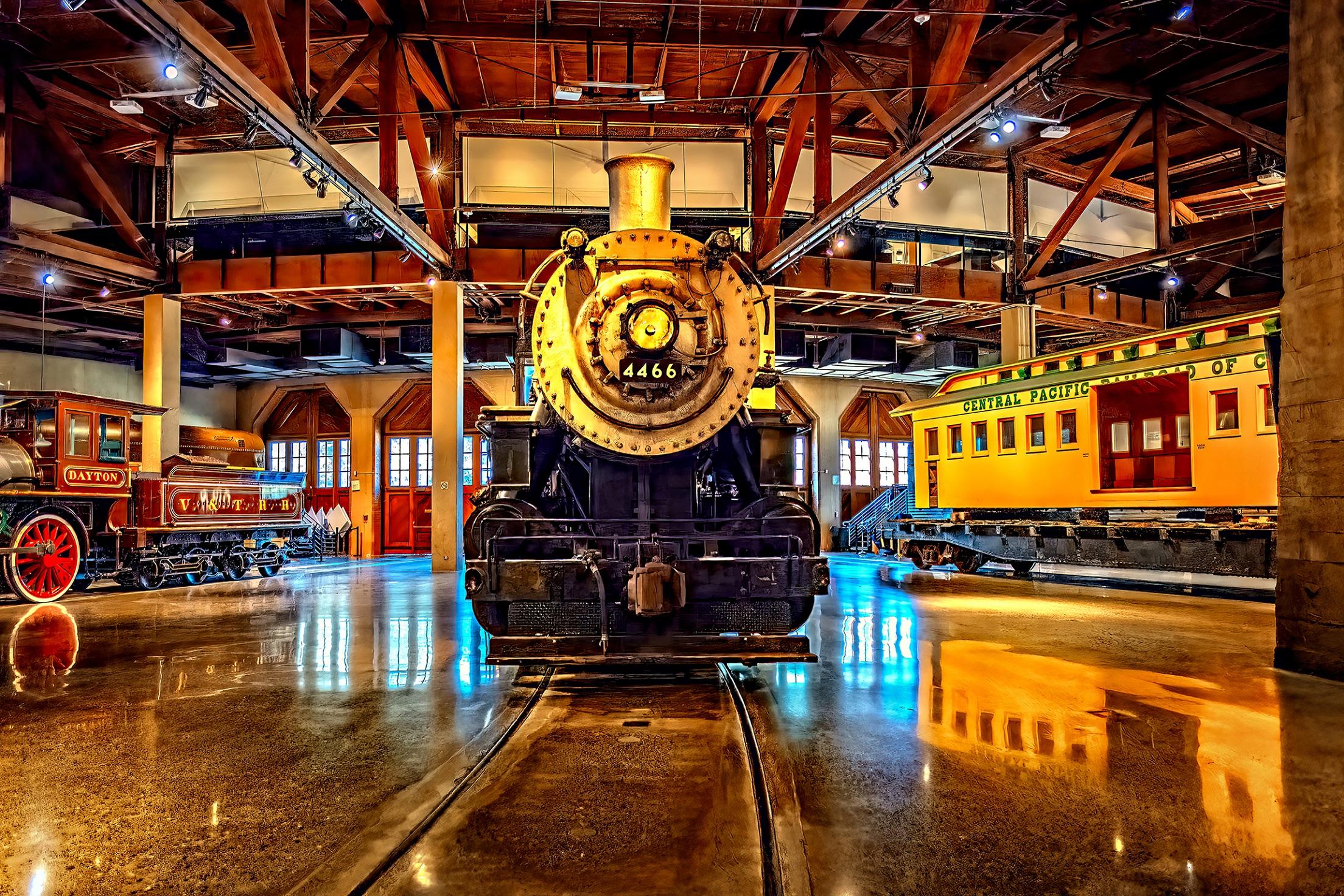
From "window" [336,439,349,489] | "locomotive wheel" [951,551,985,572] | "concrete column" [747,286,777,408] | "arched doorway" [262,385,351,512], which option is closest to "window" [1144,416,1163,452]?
"locomotive wheel" [951,551,985,572]

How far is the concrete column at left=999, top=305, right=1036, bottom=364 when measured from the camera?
50.7ft

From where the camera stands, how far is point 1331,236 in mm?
5312

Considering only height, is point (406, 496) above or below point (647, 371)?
below

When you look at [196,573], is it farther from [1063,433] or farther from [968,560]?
[1063,433]

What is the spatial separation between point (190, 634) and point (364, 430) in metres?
14.8

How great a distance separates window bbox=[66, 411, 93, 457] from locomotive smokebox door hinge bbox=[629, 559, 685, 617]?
10.9m

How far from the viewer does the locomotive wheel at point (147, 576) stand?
12.6m

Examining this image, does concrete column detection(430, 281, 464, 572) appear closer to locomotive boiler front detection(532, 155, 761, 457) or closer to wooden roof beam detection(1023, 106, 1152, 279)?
locomotive boiler front detection(532, 155, 761, 457)

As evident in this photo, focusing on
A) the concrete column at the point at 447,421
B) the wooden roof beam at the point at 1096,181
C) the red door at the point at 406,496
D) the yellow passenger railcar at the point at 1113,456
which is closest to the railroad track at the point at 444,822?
the yellow passenger railcar at the point at 1113,456

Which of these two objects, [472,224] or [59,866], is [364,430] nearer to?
[472,224]

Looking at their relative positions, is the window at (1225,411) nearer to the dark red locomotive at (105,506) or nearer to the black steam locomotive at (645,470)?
the black steam locomotive at (645,470)

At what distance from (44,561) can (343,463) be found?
11923 millimetres

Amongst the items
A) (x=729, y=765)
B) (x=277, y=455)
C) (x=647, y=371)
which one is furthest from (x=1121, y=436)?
(x=277, y=455)

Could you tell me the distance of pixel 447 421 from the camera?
14.3m
